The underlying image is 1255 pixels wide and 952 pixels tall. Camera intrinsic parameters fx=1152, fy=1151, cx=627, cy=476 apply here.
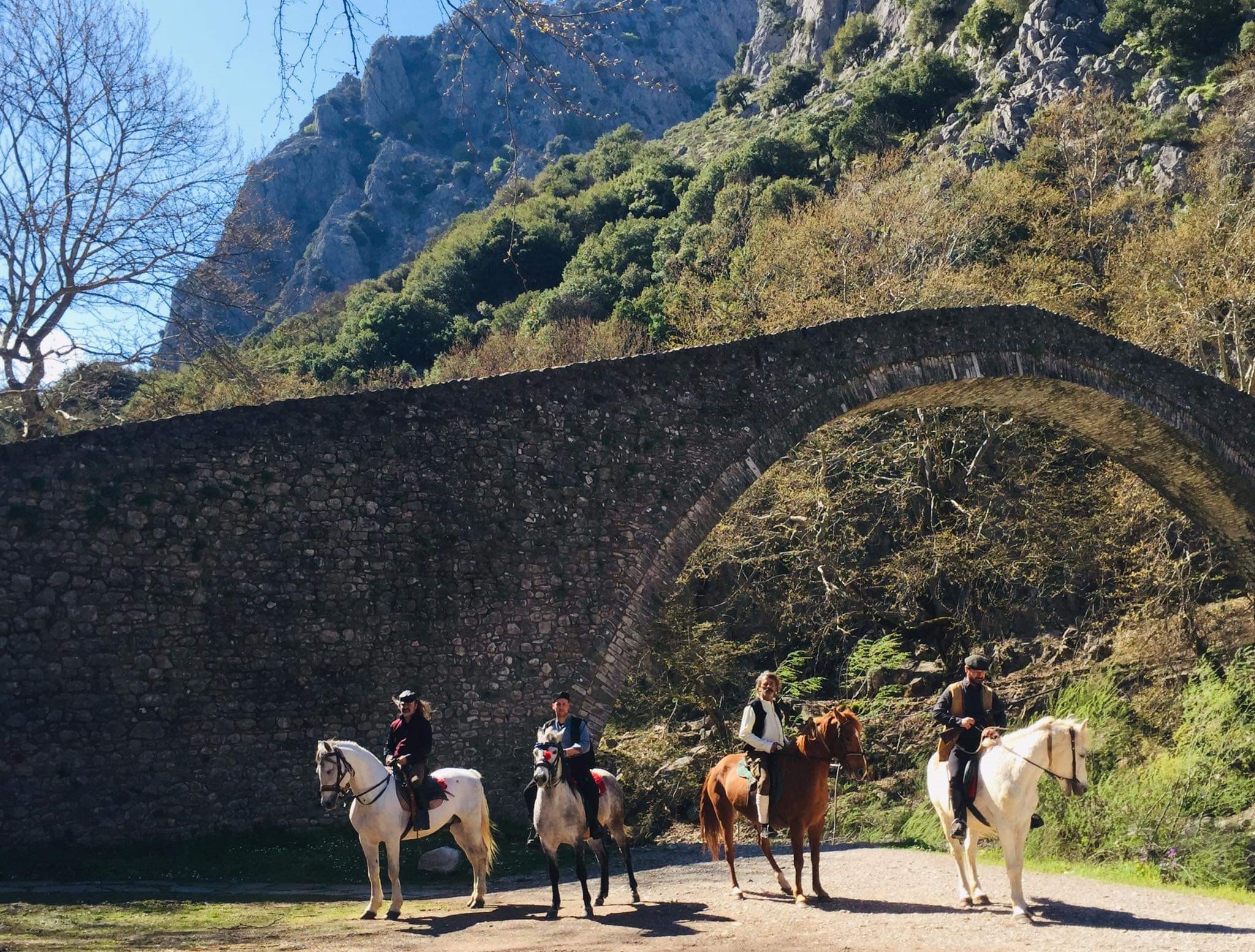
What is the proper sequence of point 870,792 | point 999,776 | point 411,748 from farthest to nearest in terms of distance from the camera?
point 870,792
point 411,748
point 999,776

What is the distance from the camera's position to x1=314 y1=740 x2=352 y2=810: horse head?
742 cm

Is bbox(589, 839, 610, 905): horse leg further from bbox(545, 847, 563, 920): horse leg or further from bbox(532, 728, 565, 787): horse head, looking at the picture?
bbox(532, 728, 565, 787): horse head

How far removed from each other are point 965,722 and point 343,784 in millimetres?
4142

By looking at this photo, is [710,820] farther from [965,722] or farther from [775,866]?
[965,722]

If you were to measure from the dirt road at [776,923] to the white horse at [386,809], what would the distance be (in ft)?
0.97

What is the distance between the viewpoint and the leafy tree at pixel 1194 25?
34.7m

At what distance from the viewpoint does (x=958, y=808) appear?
7.48 metres

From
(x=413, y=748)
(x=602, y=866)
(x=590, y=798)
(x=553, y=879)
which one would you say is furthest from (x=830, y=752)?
(x=413, y=748)

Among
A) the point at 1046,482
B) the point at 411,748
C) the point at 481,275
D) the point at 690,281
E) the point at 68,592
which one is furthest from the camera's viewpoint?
the point at 481,275

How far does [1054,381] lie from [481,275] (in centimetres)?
2732

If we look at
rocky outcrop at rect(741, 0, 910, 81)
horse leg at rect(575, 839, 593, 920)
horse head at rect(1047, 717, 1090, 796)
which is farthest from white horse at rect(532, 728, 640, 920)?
rocky outcrop at rect(741, 0, 910, 81)

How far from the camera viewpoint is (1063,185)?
88.8ft

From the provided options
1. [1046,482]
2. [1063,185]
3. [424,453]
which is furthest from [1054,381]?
[1063,185]

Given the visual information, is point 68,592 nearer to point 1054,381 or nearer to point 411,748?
point 411,748
